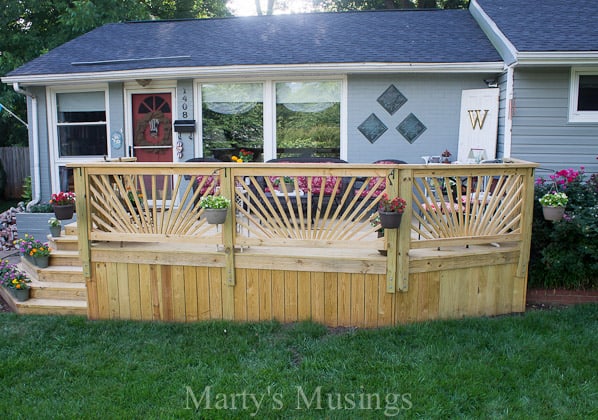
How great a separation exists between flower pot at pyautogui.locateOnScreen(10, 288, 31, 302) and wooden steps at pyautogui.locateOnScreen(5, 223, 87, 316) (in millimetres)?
43

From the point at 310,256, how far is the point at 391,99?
11.8 feet

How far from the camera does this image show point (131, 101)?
25.7 feet

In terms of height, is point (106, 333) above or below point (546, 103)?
below

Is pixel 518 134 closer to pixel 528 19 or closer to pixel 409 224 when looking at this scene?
pixel 528 19

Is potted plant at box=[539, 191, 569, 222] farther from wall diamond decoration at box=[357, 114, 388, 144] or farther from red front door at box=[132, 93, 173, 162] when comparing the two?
red front door at box=[132, 93, 173, 162]

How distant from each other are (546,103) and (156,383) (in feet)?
18.1

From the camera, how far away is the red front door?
7781 millimetres

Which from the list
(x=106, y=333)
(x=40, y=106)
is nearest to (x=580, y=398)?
(x=106, y=333)

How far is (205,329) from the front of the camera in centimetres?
433

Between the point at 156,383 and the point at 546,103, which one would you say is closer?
the point at 156,383

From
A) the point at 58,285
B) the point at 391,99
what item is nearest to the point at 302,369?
the point at 58,285

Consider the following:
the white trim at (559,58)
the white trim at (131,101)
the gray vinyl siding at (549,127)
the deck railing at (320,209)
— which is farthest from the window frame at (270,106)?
the deck railing at (320,209)

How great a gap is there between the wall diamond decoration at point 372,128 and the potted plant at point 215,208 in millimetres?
3494

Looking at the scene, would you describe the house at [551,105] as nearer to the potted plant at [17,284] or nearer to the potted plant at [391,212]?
the potted plant at [391,212]
